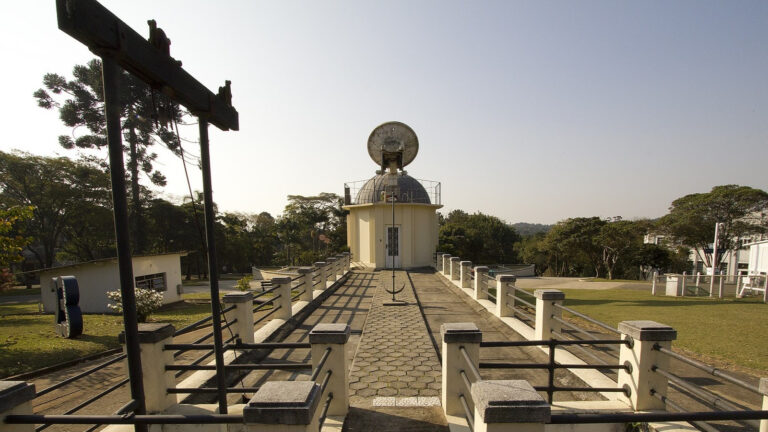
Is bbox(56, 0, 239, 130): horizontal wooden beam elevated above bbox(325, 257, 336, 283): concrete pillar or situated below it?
above

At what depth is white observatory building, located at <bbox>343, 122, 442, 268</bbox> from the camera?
63.6 ft

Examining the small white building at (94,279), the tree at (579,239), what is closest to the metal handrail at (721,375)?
the small white building at (94,279)

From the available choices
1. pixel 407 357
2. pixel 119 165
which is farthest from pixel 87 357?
pixel 119 165

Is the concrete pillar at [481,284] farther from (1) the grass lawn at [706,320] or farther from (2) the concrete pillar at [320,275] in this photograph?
(2) the concrete pillar at [320,275]

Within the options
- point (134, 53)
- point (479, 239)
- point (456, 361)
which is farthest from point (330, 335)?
point (479, 239)

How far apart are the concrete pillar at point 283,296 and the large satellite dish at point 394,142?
46.9ft

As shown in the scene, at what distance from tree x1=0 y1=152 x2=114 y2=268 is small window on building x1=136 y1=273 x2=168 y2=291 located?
48.3 ft

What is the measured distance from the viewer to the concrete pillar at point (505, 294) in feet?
26.3

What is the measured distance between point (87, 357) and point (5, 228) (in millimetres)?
3941

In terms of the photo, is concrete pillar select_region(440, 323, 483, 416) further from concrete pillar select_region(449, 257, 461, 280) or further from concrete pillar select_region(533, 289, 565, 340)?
concrete pillar select_region(449, 257, 461, 280)

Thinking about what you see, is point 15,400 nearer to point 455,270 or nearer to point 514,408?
point 514,408

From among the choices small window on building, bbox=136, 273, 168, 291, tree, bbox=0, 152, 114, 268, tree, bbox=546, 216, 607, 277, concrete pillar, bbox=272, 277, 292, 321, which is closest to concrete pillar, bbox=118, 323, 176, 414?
concrete pillar, bbox=272, 277, 292, 321

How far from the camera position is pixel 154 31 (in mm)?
2340

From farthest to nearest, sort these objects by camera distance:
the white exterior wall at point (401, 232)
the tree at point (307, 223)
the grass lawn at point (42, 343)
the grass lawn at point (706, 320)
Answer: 1. the tree at point (307, 223)
2. the white exterior wall at point (401, 232)
3. the grass lawn at point (42, 343)
4. the grass lawn at point (706, 320)
